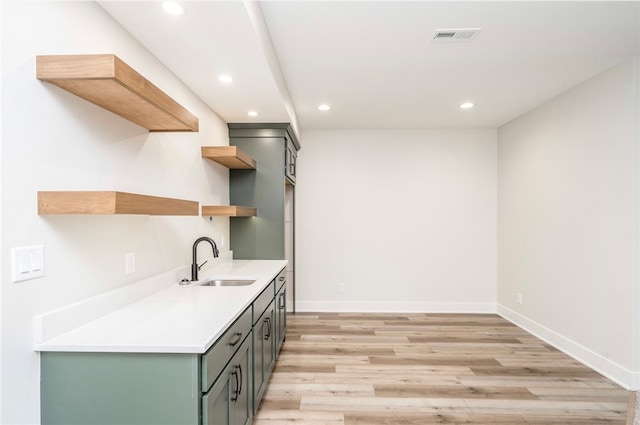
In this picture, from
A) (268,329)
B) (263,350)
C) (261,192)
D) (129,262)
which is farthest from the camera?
(261,192)

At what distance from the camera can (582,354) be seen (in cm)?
311

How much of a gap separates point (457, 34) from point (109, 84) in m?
2.11

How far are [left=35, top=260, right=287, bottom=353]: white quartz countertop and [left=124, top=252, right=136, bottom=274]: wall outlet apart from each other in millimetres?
181

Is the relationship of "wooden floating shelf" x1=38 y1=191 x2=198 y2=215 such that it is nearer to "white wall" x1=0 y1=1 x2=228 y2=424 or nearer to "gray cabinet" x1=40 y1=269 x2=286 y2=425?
"white wall" x1=0 y1=1 x2=228 y2=424

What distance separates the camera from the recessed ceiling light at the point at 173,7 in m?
1.61

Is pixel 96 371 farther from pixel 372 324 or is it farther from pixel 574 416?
pixel 372 324

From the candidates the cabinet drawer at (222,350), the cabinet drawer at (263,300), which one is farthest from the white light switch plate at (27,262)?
the cabinet drawer at (263,300)

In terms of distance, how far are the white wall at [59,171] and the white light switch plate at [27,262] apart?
21 millimetres

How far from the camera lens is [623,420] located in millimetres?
2227

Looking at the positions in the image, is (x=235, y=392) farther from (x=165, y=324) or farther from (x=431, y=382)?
(x=431, y=382)

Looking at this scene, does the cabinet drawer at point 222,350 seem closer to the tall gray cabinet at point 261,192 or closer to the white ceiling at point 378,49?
the white ceiling at point 378,49

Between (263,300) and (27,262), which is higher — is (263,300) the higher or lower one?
the lower one

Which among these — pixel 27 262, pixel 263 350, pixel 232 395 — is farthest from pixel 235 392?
pixel 27 262

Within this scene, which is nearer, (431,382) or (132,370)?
(132,370)
